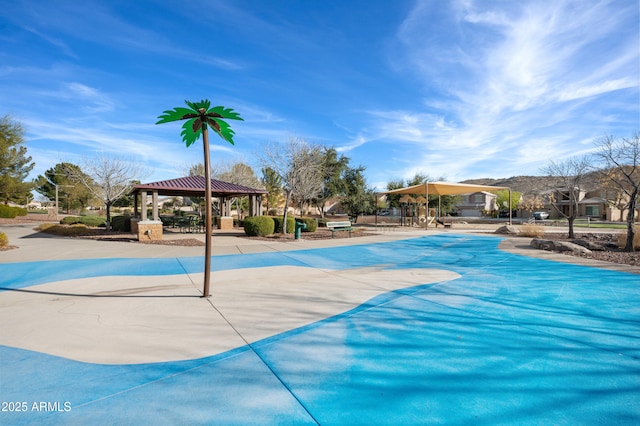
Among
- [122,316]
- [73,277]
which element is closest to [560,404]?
[122,316]

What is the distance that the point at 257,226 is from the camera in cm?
1741

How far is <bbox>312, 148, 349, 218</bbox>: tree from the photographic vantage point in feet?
105

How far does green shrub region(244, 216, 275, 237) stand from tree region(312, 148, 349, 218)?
14078mm

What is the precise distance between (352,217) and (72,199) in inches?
1657

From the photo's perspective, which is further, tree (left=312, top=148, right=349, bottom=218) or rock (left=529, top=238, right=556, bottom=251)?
tree (left=312, top=148, right=349, bottom=218)

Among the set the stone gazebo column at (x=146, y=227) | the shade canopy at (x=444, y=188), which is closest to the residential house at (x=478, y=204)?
the shade canopy at (x=444, y=188)

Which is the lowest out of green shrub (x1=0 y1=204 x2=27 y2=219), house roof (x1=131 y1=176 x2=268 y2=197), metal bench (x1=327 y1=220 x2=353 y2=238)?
metal bench (x1=327 y1=220 x2=353 y2=238)

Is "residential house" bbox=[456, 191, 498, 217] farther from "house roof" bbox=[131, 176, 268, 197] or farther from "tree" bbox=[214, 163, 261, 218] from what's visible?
"house roof" bbox=[131, 176, 268, 197]

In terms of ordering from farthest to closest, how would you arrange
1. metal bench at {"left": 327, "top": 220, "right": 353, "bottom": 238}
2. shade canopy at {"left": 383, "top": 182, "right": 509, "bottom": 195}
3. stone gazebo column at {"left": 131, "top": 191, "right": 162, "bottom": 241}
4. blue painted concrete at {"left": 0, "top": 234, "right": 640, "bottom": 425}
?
shade canopy at {"left": 383, "top": 182, "right": 509, "bottom": 195}, metal bench at {"left": 327, "top": 220, "right": 353, "bottom": 238}, stone gazebo column at {"left": 131, "top": 191, "right": 162, "bottom": 241}, blue painted concrete at {"left": 0, "top": 234, "right": 640, "bottom": 425}

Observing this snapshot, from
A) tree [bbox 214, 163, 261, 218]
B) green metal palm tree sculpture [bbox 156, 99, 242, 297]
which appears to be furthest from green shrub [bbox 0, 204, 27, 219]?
green metal palm tree sculpture [bbox 156, 99, 242, 297]

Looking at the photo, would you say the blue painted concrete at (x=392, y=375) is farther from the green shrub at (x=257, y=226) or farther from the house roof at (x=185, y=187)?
the house roof at (x=185, y=187)

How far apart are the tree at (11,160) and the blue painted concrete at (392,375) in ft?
119

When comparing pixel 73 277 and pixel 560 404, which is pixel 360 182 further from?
pixel 560 404

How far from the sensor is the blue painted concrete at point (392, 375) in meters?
2.58
